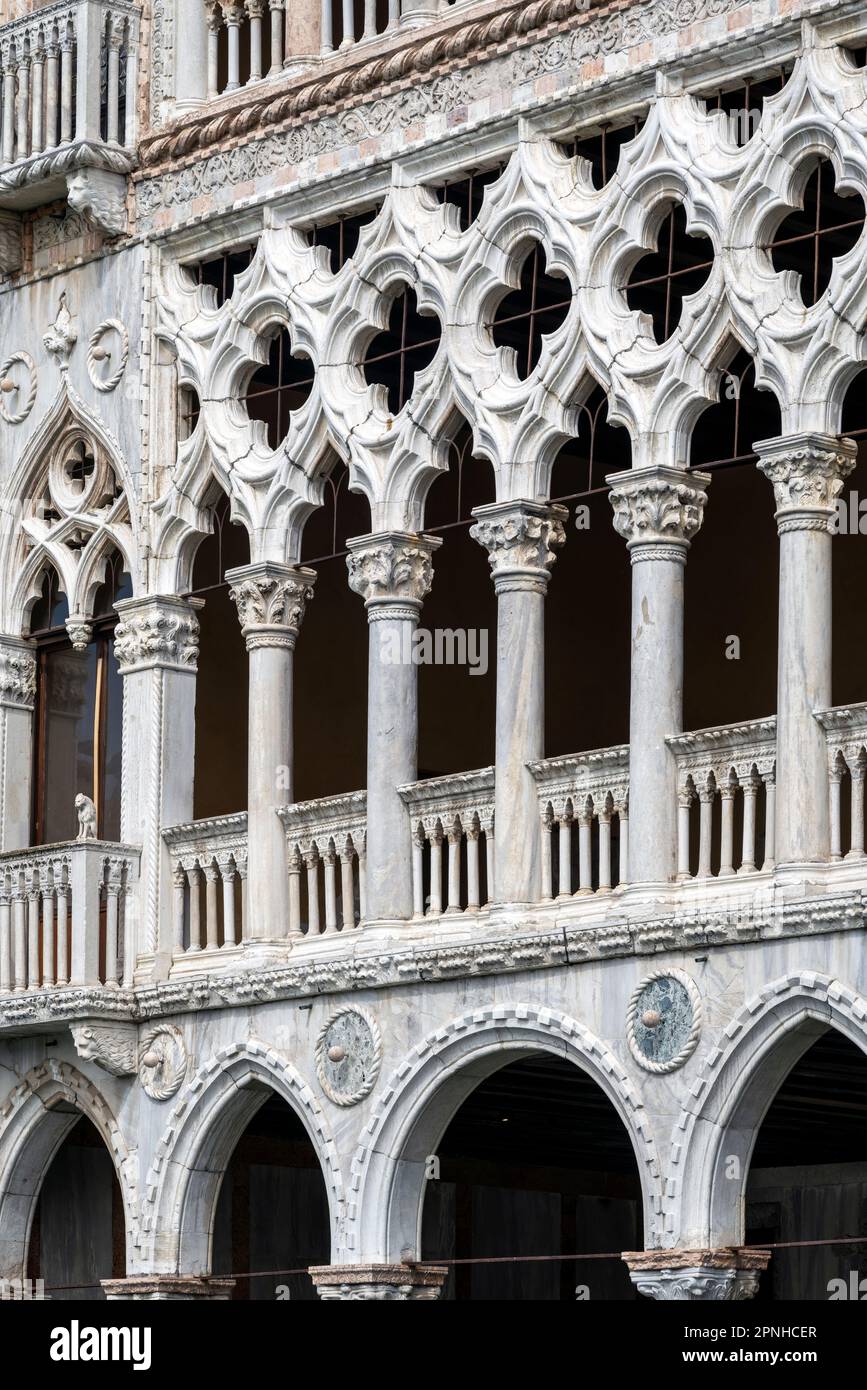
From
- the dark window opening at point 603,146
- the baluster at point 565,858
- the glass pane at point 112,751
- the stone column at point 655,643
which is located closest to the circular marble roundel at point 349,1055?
the baluster at point 565,858

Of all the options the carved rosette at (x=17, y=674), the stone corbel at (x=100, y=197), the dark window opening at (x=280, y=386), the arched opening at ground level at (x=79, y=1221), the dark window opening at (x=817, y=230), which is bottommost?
the arched opening at ground level at (x=79, y=1221)

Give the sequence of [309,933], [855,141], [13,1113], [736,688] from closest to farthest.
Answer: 1. [855,141]
2. [309,933]
3. [13,1113]
4. [736,688]

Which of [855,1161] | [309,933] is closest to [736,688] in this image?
[855,1161]

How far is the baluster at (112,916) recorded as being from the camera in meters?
20.4

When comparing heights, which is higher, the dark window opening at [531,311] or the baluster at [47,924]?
the dark window opening at [531,311]

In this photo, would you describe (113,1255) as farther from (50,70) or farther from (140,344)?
(50,70)

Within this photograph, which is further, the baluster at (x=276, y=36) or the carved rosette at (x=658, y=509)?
the baluster at (x=276, y=36)

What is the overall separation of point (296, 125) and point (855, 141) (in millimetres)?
4385

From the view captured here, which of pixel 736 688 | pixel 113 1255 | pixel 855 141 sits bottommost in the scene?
pixel 113 1255

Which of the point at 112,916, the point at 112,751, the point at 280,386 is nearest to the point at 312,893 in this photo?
the point at 112,916

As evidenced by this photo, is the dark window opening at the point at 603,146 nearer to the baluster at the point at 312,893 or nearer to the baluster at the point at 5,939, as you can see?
the baluster at the point at 312,893

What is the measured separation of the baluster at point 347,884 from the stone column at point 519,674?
1241 millimetres

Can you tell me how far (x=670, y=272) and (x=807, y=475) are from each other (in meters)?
1.63

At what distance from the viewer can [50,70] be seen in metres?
21.5
